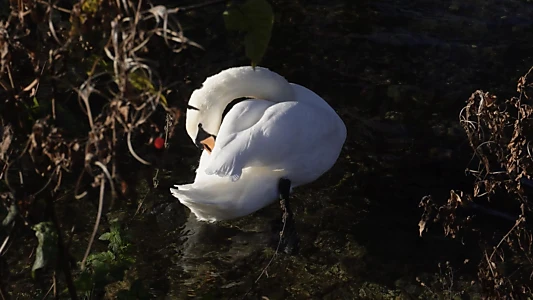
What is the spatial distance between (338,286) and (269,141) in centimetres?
92

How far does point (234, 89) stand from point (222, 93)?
0.10 meters

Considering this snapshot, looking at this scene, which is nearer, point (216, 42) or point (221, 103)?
point (221, 103)

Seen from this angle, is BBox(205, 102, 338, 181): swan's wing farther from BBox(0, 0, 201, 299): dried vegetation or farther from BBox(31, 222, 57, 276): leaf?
BBox(31, 222, 57, 276): leaf

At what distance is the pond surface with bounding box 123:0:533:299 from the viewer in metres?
4.63

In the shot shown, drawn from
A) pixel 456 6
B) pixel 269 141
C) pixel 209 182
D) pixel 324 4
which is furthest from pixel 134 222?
pixel 456 6

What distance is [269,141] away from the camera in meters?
4.59

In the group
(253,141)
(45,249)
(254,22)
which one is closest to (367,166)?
(253,141)

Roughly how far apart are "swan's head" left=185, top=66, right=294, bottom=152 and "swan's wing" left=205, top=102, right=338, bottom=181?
30cm

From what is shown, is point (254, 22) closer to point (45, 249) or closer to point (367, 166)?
point (45, 249)

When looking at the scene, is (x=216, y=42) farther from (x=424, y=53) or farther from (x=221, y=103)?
(x=221, y=103)

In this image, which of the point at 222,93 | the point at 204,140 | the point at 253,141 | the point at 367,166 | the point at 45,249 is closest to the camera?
the point at 45,249

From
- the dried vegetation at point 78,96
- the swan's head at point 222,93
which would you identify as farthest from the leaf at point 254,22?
the swan's head at point 222,93

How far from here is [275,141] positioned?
4.61 meters

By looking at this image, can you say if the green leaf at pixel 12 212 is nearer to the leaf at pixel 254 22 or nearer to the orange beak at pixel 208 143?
the leaf at pixel 254 22
